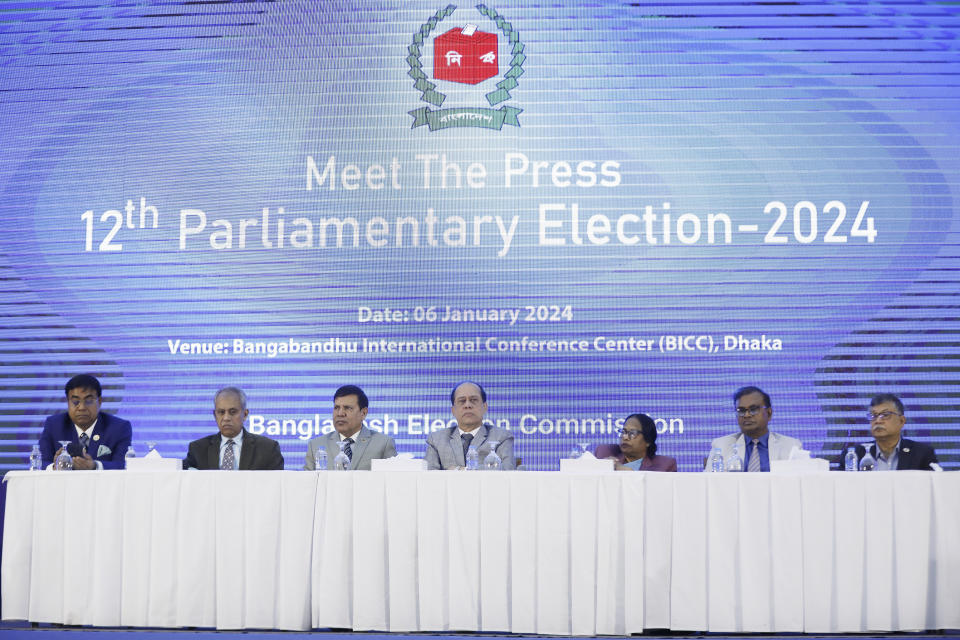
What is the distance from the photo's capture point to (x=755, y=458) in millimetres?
4836

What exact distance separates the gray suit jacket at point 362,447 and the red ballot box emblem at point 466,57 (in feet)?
7.00

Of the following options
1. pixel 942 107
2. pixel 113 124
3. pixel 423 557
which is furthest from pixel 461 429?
pixel 942 107

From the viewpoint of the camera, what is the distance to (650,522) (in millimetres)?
3695

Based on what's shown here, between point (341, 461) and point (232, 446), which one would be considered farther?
point (232, 446)

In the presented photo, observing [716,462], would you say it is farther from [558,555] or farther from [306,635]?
[306,635]

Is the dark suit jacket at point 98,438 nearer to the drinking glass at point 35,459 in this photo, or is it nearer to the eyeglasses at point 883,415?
the drinking glass at point 35,459

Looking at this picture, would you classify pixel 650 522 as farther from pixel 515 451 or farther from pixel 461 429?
pixel 515 451

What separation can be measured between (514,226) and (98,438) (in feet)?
8.15

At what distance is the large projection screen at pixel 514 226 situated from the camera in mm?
5613

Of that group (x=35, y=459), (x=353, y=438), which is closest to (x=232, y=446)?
(x=353, y=438)

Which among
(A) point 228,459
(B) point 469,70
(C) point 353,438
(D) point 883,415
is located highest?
(B) point 469,70

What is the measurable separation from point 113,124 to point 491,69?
225 cm

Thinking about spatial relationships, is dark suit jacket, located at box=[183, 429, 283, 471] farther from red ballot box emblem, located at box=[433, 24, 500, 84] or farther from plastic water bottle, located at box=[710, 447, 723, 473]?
red ballot box emblem, located at box=[433, 24, 500, 84]

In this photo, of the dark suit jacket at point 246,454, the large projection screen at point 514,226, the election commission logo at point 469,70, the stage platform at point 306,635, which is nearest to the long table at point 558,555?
A: the stage platform at point 306,635
